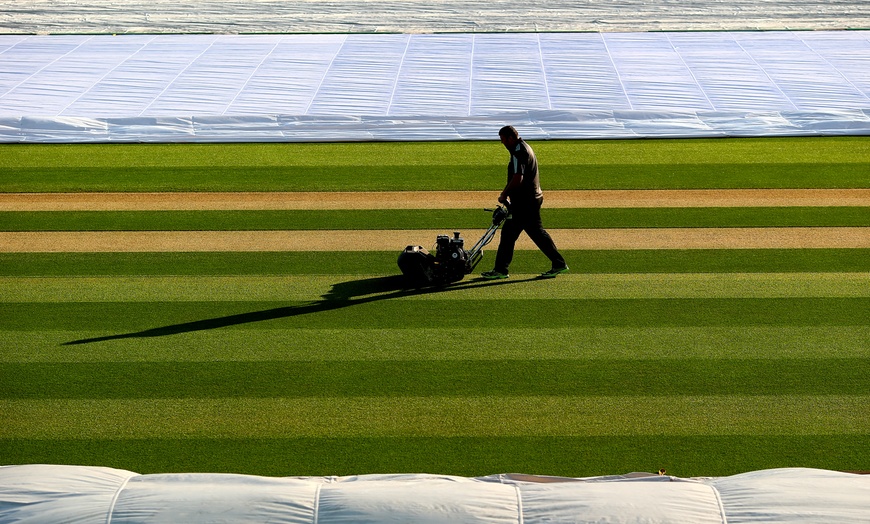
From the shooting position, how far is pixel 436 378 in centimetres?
864

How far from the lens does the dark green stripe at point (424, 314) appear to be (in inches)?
388

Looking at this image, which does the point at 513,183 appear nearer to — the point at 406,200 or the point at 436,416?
the point at 436,416

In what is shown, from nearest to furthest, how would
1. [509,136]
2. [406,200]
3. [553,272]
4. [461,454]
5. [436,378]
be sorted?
[461,454] → [436,378] → [509,136] → [553,272] → [406,200]

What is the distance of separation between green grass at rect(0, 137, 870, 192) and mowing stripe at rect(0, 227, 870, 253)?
208 centimetres

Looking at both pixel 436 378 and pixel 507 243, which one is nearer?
pixel 436 378

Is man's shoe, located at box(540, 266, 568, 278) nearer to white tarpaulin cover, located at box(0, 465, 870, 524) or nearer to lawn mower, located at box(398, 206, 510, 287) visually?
lawn mower, located at box(398, 206, 510, 287)

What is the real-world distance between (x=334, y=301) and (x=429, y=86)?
10294 mm

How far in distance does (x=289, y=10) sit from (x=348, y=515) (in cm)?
2412

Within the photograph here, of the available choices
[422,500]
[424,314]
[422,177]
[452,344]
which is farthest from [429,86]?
[422,500]

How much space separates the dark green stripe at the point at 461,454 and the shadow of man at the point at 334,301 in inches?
88.8

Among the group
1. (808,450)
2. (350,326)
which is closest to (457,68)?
(350,326)

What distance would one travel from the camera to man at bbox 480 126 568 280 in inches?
421

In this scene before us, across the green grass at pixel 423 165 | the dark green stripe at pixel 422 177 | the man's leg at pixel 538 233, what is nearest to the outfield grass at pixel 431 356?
the man's leg at pixel 538 233

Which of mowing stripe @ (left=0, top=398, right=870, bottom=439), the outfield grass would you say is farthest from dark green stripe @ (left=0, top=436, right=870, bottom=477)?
mowing stripe @ (left=0, top=398, right=870, bottom=439)
